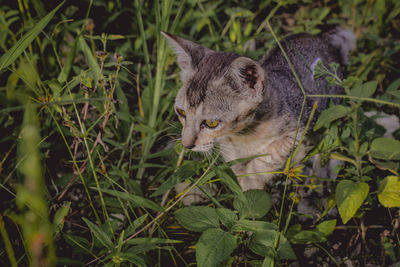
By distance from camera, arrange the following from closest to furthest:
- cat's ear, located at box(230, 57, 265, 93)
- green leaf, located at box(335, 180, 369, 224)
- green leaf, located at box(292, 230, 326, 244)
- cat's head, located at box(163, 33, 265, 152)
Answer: green leaf, located at box(335, 180, 369, 224), green leaf, located at box(292, 230, 326, 244), cat's ear, located at box(230, 57, 265, 93), cat's head, located at box(163, 33, 265, 152)

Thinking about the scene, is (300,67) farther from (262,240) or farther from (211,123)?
(262,240)

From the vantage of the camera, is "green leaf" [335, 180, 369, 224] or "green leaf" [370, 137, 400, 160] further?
"green leaf" [370, 137, 400, 160]

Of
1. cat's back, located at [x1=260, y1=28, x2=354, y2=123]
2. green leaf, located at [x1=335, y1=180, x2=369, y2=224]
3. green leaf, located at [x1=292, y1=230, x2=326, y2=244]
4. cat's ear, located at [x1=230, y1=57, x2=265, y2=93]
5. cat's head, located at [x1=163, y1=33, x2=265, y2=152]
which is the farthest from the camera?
cat's back, located at [x1=260, y1=28, x2=354, y2=123]

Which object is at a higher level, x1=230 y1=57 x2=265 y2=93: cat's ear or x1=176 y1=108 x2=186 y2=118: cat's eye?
x1=230 y1=57 x2=265 y2=93: cat's ear

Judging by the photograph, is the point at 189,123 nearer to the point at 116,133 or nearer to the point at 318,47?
the point at 116,133

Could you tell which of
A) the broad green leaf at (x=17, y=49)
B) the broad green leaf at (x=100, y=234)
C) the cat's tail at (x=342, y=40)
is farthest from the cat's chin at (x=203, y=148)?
the cat's tail at (x=342, y=40)

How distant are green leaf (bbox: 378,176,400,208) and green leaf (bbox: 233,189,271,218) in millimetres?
557

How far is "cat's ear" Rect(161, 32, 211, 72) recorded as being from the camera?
175 cm

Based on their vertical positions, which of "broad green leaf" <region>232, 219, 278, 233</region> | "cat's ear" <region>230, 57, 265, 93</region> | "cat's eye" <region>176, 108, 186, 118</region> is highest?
"cat's ear" <region>230, 57, 265, 93</region>

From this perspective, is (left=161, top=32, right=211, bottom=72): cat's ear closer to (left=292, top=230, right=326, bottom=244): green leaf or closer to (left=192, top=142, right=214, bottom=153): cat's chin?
(left=192, top=142, right=214, bottom=153): cat's chin

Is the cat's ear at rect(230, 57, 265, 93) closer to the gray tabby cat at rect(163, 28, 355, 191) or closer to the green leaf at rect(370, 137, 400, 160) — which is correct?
the gray tabby cat at rect(163, 28, 355, 191)

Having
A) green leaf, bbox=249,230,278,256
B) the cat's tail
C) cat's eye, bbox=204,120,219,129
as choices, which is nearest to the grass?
green leaf, bbox=249,230,278,256

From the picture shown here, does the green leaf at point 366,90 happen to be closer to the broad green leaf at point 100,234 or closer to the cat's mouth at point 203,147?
the cat's mouth at point 203,147

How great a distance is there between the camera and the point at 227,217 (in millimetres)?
Result: 1245
